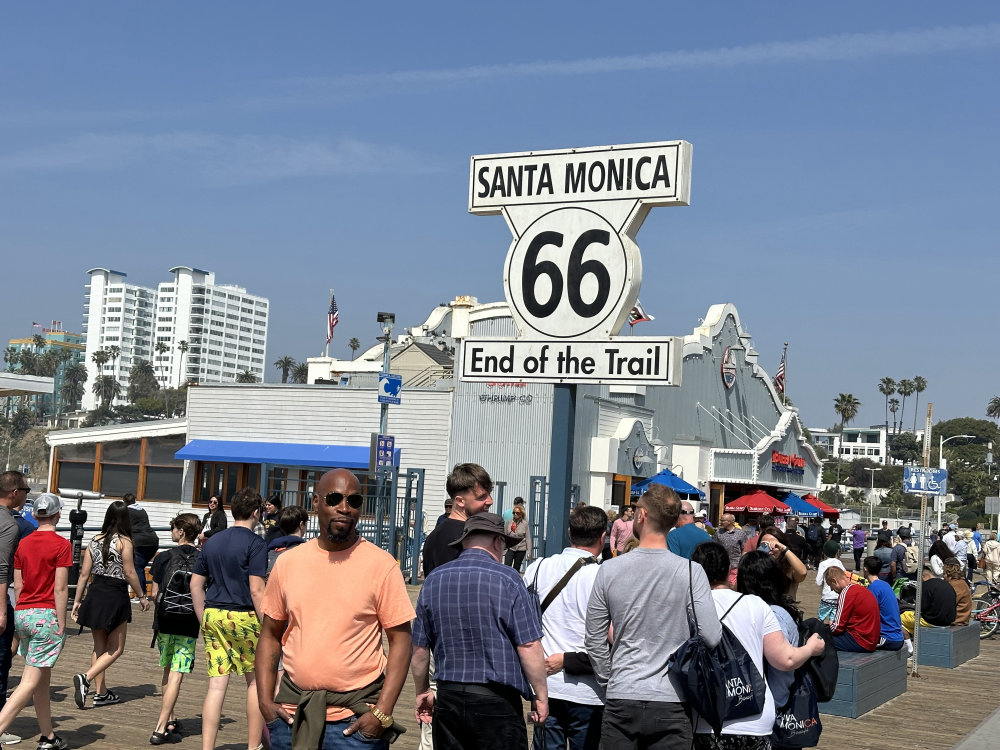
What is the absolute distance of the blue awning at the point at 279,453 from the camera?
32.7 metres

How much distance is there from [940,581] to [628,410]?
20.4m

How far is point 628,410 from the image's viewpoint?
36.4 metres

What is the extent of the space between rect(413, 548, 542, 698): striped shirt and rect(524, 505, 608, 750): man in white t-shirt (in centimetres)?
77

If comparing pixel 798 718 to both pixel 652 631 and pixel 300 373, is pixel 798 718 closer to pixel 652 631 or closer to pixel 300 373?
pixel 652 631

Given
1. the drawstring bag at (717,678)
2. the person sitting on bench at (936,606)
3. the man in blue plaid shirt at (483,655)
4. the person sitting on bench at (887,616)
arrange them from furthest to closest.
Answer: the person sitting on bench at (936,606)
the person sitting on bench at (887,616)
the drawstring bag at (717,678)
the man in blue plaid shirt at (483,655)

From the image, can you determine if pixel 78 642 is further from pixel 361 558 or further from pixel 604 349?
pixel 361 558

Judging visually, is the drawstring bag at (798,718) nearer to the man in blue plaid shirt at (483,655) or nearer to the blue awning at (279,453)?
the man in blue plaid shirt at (483,655)

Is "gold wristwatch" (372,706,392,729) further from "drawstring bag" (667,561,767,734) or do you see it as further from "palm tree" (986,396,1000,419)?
"palm tree" (986,396,1000,419)

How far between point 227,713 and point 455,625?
18.3 feet

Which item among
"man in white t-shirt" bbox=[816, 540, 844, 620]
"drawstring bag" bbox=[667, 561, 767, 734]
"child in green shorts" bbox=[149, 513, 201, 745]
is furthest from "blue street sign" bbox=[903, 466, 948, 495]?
"drawstring bag" bbox=[667, 561, 767, 734]

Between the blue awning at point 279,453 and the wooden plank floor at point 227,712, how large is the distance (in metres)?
17.7

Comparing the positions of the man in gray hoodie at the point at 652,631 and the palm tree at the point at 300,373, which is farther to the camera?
the palm tree at the point at 300,373

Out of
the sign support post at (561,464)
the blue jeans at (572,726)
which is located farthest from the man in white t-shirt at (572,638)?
the sign support post at (561,464)

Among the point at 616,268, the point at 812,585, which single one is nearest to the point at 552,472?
the point at 616,268
